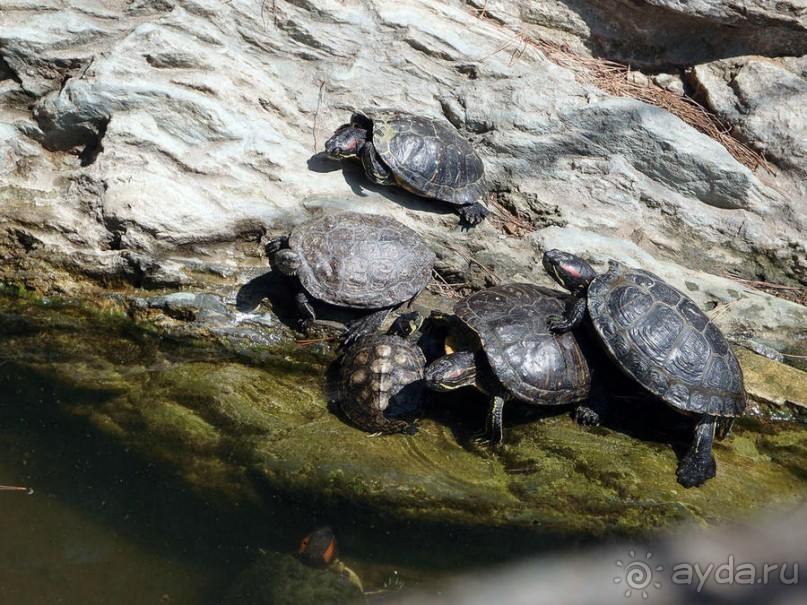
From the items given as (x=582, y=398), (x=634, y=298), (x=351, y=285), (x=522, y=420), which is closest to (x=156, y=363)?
(x=351, y=285)

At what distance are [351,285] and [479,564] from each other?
2.36 m

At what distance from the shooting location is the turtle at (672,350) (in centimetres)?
489

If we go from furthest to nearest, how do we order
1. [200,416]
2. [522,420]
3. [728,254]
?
1. [728,254]
2. [522,420]
3. [200,416]

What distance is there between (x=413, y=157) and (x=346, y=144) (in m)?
0.62

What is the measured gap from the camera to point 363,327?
556cm

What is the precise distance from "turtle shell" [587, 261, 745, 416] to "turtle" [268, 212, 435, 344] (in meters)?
1.47

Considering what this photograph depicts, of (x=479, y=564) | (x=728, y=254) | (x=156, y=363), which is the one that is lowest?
(x=156, y=363)

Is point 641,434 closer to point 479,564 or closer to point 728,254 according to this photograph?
point 479,564

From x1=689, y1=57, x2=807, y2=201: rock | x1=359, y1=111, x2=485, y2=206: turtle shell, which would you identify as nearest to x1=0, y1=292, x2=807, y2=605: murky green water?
x1=359, y1=111, x2=485, y2=206: turtle shell

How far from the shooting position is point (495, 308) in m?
5.16

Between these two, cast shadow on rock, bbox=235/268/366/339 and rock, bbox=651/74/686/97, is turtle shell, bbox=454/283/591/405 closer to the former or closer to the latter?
cast shadow on rock, bbox=235/268/366/339

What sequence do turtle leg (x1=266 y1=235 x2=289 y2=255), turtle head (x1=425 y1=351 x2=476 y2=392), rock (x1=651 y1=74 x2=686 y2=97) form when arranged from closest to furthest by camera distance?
turtle head (x1=425 y1=351 x2=476 y2=392)
turtle leg (x1=266 y1=235 x2=289 y2=255)
rock (x1=651 y1=74 x2=686 y2=97)

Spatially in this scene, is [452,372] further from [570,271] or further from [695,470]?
[695,470]

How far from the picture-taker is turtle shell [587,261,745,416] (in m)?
4.91
